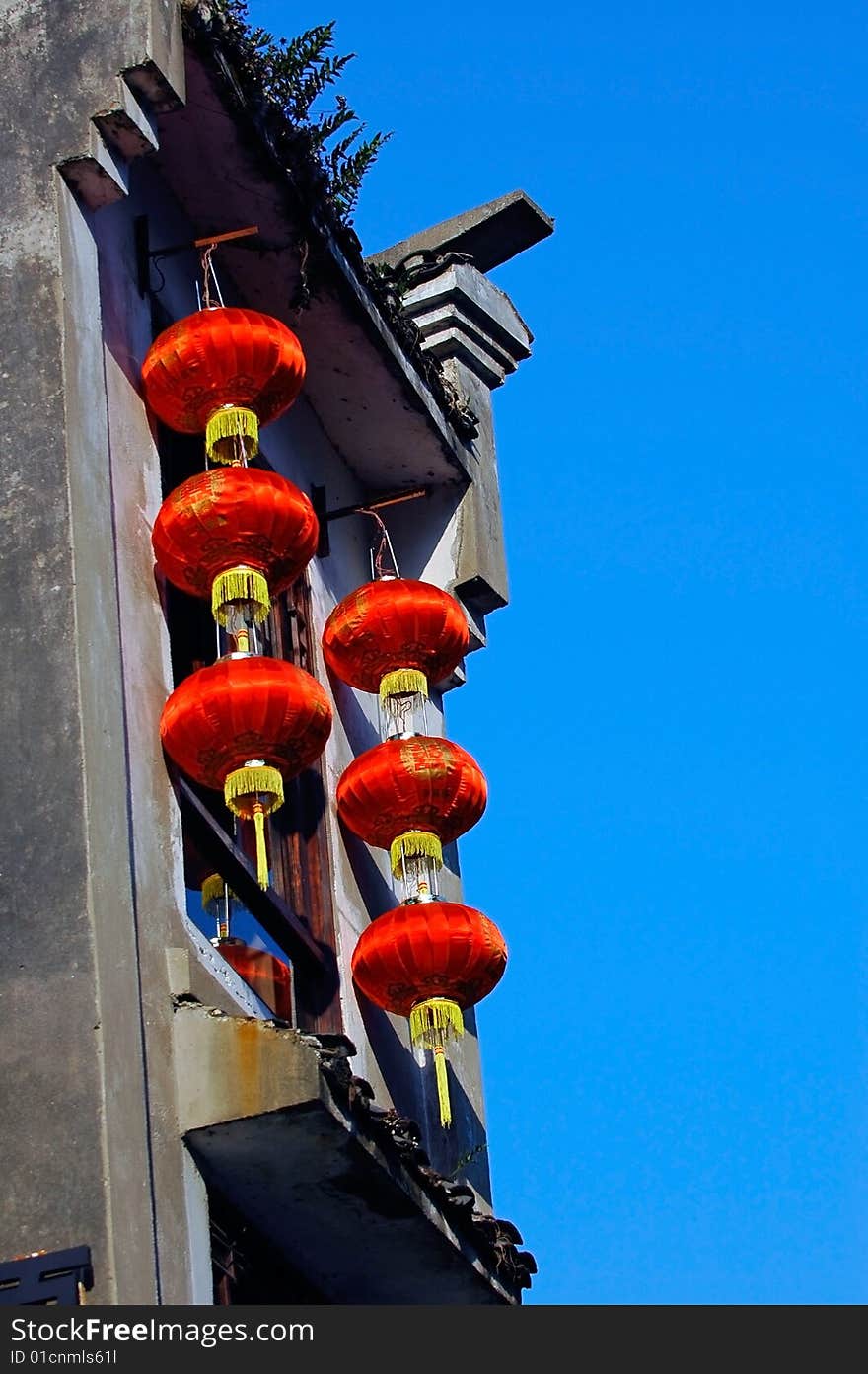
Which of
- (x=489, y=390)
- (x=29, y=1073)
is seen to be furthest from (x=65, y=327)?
(x=489, y=390)

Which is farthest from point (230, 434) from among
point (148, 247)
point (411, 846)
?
point (411, 846)

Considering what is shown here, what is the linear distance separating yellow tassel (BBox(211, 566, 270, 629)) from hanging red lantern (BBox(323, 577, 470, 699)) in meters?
1.46

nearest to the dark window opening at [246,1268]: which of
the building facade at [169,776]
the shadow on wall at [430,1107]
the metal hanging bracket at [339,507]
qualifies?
the building facade at [169,776]

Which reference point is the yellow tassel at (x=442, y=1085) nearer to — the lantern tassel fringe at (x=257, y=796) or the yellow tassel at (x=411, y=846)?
the yellow tassel at (x=411, y=846)

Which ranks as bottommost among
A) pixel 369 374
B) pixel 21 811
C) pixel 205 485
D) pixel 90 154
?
pixel 21 811

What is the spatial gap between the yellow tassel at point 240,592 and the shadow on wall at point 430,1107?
2.11m

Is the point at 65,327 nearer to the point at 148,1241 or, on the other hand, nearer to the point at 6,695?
the point at 6,695

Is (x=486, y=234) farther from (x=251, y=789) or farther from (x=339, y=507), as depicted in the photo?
(x=251, y=789)

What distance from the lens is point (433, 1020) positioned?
1211 cm

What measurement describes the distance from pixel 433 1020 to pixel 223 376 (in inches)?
115

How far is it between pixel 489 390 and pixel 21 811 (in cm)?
656

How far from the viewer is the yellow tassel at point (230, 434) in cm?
1161

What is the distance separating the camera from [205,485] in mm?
11156
